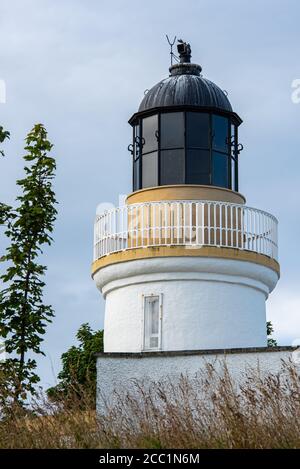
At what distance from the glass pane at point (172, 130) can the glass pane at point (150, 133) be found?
14 centimetres

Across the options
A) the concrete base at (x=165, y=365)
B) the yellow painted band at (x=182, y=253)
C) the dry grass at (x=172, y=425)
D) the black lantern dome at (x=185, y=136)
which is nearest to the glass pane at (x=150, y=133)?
the black lantern dome at (x=185, y=136)

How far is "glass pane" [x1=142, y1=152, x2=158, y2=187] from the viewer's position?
69.9ft

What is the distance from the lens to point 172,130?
2125 centimetres

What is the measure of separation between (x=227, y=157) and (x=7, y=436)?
29.8 ft

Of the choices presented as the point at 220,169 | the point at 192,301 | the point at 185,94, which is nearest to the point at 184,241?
the point at 192,301

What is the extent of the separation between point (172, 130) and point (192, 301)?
10.6ft

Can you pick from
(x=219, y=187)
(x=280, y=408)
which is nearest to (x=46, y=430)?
(x=280, y=408)

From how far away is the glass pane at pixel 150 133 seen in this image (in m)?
21.4

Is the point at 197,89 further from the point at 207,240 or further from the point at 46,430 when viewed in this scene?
the point at 46,430

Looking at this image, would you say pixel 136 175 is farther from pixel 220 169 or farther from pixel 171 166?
pixel 220 169

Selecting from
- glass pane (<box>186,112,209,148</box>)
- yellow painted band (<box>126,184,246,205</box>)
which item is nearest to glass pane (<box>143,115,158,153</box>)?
glass pane (<box>186,112,209,148</box>)

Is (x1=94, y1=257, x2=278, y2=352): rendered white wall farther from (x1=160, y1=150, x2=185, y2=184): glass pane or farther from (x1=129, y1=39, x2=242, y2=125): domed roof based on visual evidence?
(x1=129, y1=39, x2=242, y2=125): domed roof

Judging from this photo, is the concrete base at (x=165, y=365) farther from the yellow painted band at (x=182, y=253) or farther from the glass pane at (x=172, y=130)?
the glass pane at (x=172, y=130)

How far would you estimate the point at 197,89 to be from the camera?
21.4m
